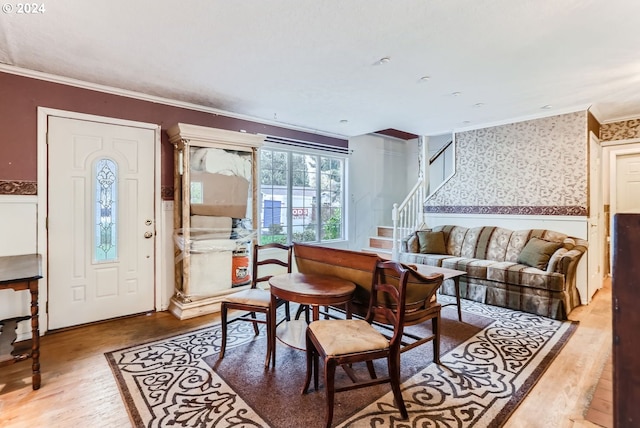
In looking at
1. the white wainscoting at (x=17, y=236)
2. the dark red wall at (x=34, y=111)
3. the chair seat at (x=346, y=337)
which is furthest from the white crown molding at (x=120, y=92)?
the chair seat at (x=346, y=337)

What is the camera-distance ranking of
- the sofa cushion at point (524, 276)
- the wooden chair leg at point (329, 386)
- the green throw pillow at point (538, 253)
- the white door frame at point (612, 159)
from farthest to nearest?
1. the white door frame at point (612, 159)
2. the green throw pillow at point (538, 253)
3. the sofa cushion at point (524, 276)
4. the wooden chair leg at point (329, 386)

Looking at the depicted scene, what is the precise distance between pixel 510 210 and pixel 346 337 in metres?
3.96

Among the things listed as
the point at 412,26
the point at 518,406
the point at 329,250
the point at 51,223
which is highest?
the point at 412,26

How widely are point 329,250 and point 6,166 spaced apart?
300cm

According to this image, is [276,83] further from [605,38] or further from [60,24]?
[605,38]

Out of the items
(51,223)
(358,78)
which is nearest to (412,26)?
(358,78)

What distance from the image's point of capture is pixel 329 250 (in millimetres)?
2709

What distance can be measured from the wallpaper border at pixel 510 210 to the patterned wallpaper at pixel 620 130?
1.51 metres

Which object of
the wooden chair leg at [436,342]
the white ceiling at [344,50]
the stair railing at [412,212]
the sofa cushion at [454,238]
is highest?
the white ceiling at [344,50]

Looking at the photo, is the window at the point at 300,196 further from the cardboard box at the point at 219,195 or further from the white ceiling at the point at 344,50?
the white ceiling at the point at 344,50

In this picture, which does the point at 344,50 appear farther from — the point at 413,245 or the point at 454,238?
the point at 454,238

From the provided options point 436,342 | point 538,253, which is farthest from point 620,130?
point 436,342

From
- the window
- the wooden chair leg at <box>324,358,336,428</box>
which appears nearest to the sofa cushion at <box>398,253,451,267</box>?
the window

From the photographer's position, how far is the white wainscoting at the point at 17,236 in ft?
9.55
